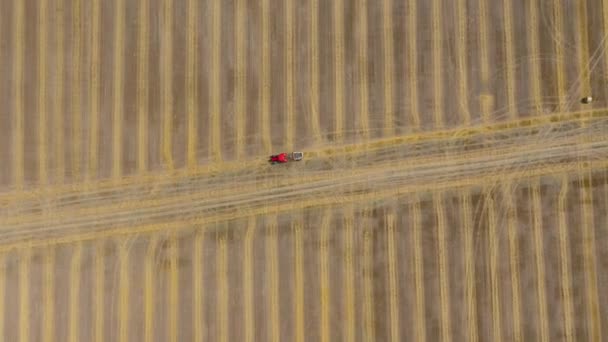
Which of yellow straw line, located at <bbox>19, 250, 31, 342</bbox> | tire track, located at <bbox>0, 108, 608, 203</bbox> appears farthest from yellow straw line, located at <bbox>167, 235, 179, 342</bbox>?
yellow straw line, located at <bbox>19, 250, 31, 342</bbox>

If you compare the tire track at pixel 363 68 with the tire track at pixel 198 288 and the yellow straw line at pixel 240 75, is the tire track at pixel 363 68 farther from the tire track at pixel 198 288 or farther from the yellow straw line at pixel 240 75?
the tire track at pixel 198 288

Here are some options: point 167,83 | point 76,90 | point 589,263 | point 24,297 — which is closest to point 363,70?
point 167,83

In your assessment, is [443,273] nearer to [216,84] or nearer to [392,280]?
[392,280]

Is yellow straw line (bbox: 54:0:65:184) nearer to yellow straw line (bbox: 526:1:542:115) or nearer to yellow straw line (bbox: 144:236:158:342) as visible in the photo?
yellow straw line (bbox: 144:236:158:342)

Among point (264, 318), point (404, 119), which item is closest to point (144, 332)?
point (264, 318)

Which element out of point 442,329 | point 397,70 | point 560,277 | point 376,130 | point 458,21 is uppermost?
point 458,21

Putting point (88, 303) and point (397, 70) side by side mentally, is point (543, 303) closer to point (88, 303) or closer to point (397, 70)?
point (397, 70)
